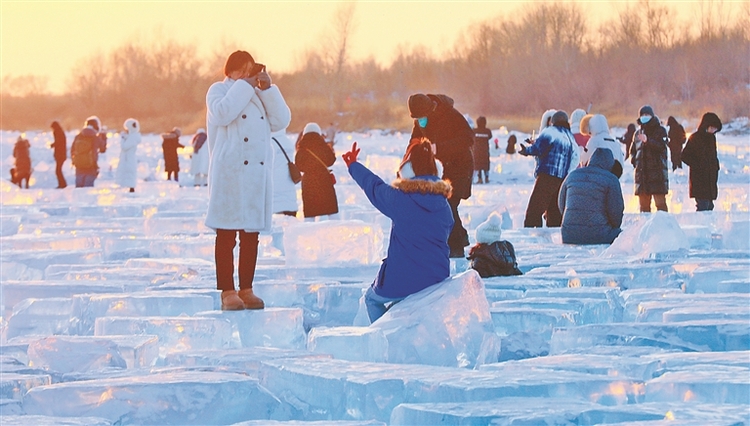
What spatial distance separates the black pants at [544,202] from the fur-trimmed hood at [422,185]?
226 inches

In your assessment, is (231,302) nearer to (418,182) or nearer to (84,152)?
(418,182)

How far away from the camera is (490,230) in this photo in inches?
321

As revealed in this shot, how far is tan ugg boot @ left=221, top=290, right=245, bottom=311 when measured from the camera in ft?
A: 22.0

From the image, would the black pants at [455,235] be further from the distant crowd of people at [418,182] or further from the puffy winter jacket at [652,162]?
the puffy winter jacket at [652,162]

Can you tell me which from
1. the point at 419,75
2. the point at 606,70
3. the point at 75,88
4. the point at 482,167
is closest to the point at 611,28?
the point at 606,70

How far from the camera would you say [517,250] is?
10461mm

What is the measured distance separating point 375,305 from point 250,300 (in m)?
0.84

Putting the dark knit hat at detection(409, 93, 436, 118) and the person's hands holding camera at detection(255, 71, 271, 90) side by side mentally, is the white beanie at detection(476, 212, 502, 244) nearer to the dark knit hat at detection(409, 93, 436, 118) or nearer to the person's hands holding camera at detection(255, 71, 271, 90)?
the dark knit hat at detection(409, 93, 436, 118)

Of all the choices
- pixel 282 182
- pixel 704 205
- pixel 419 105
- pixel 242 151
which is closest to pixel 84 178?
pixel 282 182

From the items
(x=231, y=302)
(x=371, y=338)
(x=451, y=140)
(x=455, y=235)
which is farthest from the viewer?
(x=455, y=235)

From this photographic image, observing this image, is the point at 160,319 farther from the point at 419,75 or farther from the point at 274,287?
the point at 419,75

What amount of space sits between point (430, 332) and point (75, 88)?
322 feet

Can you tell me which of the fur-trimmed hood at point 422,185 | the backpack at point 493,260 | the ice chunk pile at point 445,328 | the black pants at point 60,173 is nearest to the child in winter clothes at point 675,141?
the black pants at point 60,173

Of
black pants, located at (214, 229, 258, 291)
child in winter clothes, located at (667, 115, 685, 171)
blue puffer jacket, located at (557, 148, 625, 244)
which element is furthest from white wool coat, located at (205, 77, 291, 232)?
child in winter clothes, located at (667, 115, 685, 171)
